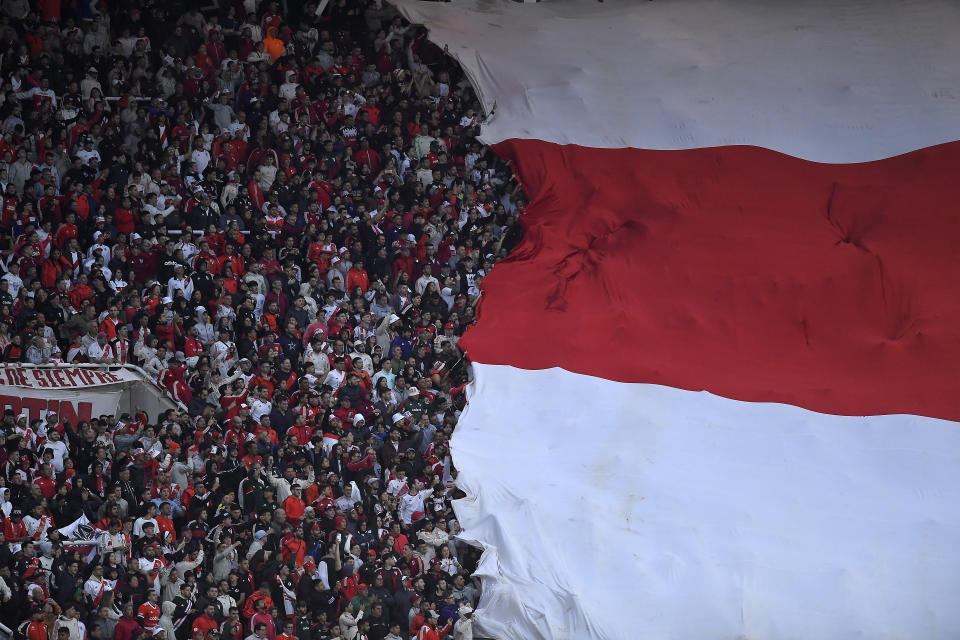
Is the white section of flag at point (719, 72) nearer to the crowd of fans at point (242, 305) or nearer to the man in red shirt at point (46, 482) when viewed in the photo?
the crowd of fans at point (242, 305)

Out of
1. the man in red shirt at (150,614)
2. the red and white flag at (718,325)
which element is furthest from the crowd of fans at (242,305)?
the red and white flag at (718,325)

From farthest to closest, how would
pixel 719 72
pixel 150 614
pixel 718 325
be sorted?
pixel 719 72 → pixel 718 325 → pixel 150 614

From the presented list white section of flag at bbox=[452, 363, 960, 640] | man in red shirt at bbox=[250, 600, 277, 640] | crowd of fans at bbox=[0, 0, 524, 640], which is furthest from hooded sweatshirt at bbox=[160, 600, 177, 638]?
white section of flag at bbox=[452, 363, 960, 640]

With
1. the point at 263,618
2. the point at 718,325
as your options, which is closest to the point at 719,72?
the point at 718,325

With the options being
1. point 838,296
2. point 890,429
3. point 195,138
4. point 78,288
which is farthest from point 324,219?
point 890,429

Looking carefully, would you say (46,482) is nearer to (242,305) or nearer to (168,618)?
(168,618)

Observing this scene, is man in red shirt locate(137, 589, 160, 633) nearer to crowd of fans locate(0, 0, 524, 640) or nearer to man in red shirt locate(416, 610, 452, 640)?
crowd of fans locate(0, 0, 524, 640)
